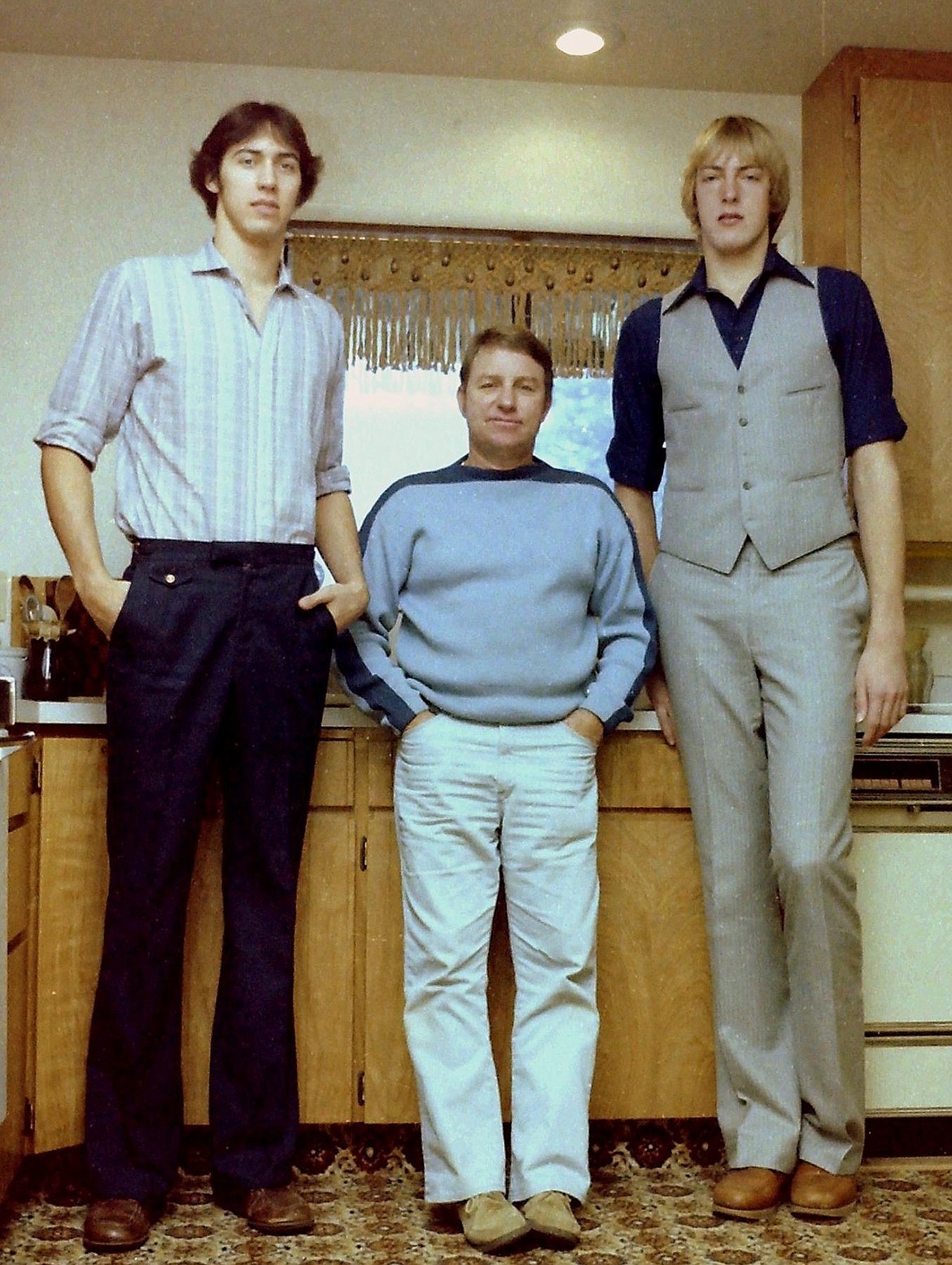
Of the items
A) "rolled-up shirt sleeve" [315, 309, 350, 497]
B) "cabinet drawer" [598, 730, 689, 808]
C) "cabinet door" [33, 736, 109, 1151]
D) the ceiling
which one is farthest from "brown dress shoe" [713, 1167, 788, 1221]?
the ceiling

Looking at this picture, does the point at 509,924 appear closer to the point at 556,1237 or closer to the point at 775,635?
the point at 556,1237

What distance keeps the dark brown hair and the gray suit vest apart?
2.27 feet

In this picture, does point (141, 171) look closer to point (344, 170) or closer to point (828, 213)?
point (344, 170)

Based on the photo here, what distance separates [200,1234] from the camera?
6.42 ft

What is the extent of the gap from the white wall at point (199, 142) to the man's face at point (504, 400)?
1184 millimetres

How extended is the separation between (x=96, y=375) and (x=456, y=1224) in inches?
54.0

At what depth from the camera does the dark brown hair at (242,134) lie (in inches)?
79.6

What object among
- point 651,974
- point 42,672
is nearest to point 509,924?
point 651,974

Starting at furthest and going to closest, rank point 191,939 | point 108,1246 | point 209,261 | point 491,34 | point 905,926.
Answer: point 491,34
point 905,926
point 191,939
point 209,261
point 108,1246

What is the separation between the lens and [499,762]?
2074 millimetres

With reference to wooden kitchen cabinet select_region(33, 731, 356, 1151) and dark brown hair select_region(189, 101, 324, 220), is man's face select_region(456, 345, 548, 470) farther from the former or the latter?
wooden kitchen cabinet select_region(33, 731, 356, 1151)

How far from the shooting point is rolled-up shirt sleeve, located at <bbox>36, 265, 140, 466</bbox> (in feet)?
6.40

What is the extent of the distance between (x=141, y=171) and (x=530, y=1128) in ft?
7.57

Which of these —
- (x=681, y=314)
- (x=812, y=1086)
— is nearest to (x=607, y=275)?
(x=681, y=314)
